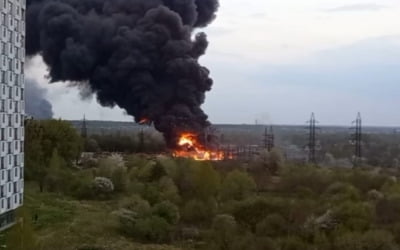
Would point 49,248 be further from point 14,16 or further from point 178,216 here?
point 14,16

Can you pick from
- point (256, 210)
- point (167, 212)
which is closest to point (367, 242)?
point (256, 210)

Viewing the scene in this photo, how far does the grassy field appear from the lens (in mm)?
27172

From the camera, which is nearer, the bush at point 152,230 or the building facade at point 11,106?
the bush at point 152,230

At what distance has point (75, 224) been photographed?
1240 inches

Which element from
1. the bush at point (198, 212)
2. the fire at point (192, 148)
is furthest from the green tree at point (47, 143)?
the bush at point (198, 212)

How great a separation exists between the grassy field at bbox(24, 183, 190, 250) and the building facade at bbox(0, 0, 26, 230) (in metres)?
1.24

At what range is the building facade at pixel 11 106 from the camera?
1297 inches

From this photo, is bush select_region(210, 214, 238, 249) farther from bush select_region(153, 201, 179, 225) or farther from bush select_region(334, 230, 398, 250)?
bush select_region(334, 230, 398, 250)

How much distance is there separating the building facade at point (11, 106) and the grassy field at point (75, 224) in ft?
4.07

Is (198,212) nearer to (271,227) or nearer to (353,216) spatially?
(271,227)

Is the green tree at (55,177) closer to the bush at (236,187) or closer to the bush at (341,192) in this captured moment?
the bush at (236,187)

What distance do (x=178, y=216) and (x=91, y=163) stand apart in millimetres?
24261

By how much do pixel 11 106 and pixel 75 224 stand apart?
6.99m

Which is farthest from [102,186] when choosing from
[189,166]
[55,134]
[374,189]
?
[374,189]
